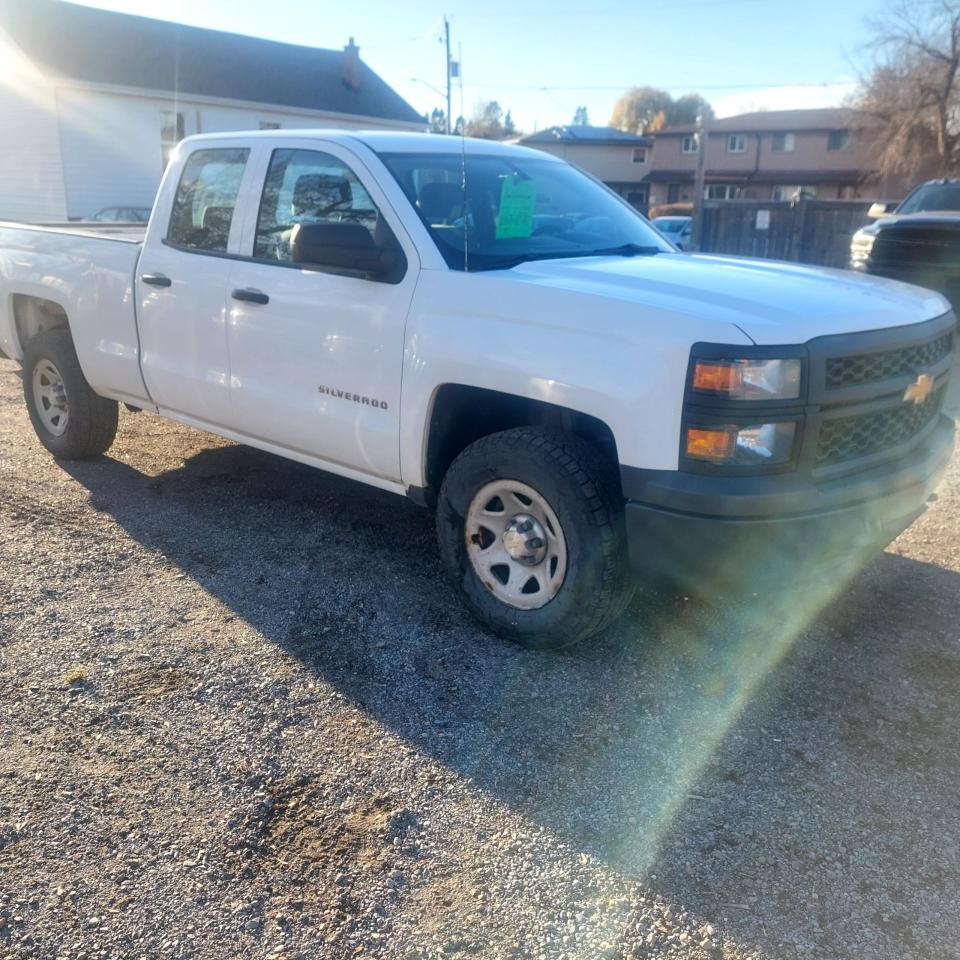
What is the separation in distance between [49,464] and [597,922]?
4.96 metres

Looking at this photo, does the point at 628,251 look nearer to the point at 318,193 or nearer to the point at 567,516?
the point at 318,193

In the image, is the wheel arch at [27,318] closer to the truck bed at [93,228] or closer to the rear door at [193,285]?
the truck bed at [93,228]

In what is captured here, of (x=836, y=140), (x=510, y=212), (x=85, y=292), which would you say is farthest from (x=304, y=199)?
(x=836, y=140)

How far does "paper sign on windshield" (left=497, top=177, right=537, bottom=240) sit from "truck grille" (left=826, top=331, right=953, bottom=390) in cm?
161

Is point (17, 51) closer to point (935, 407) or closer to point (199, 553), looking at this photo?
point (199, 553)

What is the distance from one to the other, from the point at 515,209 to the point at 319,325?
3.38 feet

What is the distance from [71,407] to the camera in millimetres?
5875

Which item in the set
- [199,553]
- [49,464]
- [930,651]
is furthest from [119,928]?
[49,464]

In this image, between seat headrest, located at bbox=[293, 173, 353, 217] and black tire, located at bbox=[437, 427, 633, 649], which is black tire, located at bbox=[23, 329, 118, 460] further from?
black tire, located at bbox=[437, 427, 633, 649]

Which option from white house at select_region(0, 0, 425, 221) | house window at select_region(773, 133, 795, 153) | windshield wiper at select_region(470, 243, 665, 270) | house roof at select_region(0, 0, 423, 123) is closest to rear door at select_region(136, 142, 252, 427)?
windshield wiper at select_region(470, 243, 665, 270)

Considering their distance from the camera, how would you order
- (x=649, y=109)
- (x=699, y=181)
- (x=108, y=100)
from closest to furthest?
(x=699, y=181)
(x=108, y=100)
(x=649, y=109)

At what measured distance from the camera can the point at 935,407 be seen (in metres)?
3.94

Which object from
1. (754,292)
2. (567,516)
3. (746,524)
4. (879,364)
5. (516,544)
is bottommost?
(516,544)

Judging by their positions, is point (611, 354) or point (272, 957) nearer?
point (272, 957)
